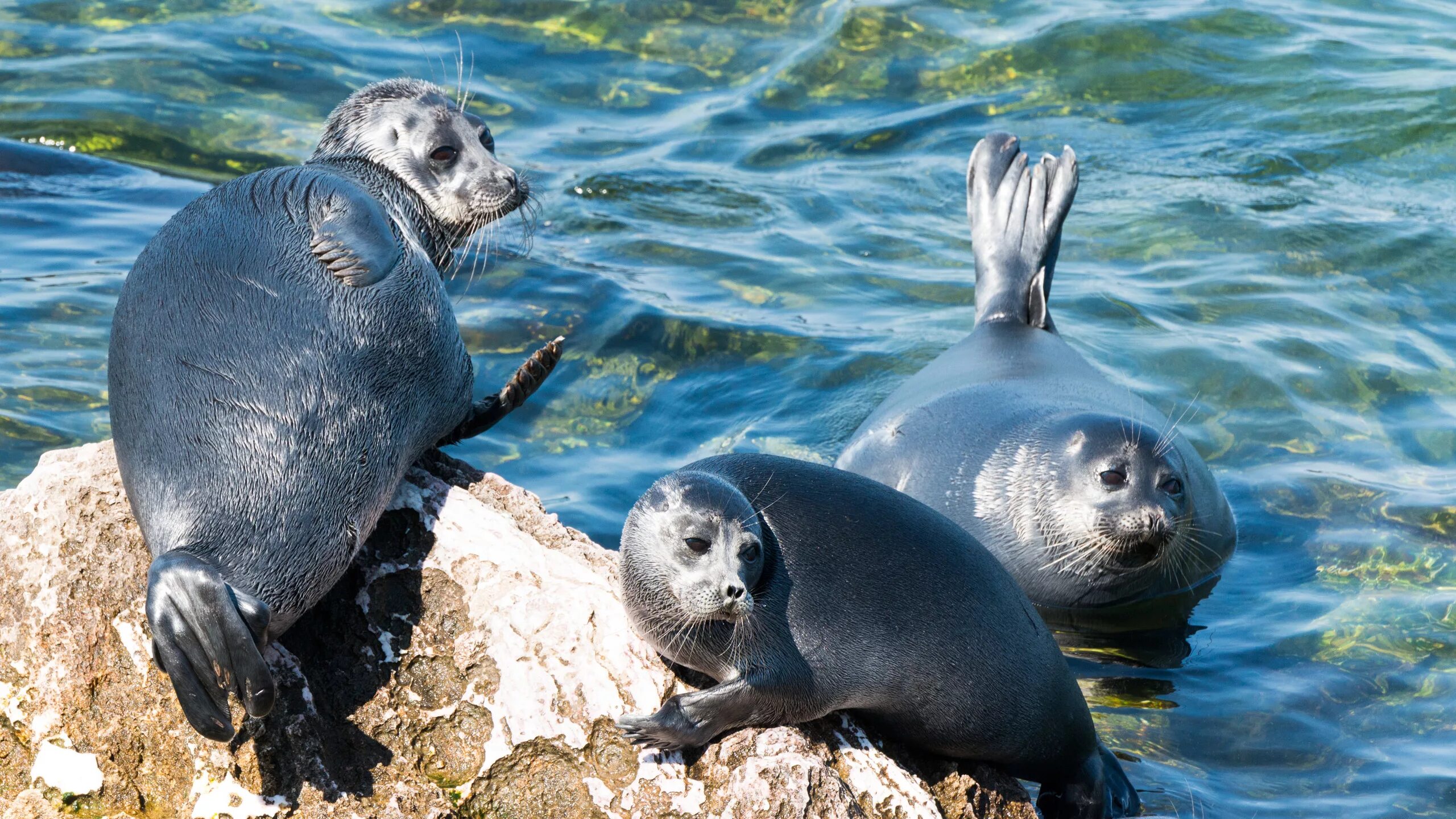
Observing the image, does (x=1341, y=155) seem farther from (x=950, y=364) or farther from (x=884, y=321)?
(x=950, y=364)

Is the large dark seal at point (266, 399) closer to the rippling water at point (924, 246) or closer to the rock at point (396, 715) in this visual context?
the rock at point (396, 715)

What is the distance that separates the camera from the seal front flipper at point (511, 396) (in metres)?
4.81

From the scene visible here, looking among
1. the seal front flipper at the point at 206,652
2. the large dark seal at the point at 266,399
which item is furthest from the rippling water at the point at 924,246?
the seal front flipper at the point at 206,652

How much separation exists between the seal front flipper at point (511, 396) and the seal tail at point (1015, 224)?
10.3ft

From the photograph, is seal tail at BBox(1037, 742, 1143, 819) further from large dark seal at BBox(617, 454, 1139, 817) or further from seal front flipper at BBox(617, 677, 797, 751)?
seal front flipper at BBox(617, 677, 797, 751)

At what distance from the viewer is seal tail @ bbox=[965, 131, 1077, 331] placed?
24.1 ft

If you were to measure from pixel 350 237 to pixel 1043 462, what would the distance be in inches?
118

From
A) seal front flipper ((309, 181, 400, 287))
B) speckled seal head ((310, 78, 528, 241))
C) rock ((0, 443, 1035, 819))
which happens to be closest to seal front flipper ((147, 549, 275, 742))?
rock ((0, 443, 1035, 819))

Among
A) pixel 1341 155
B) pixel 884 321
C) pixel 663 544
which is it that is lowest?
pixel 884 321

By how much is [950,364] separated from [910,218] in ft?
10.1

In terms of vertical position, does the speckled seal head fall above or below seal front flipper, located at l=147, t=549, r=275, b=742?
above

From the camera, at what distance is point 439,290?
191 inches

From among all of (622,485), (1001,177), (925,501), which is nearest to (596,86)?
(1001,177)

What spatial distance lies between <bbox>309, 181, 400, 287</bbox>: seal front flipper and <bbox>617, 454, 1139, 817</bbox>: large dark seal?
1145 millimetres
